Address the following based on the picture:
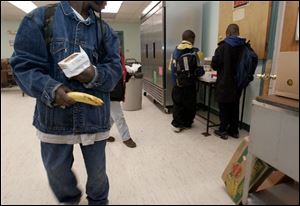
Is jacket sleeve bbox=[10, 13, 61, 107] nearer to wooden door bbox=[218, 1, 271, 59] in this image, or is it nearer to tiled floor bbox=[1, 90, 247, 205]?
tiled floor bbox=[1, 90, 247, 205]

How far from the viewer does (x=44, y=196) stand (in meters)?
1.07

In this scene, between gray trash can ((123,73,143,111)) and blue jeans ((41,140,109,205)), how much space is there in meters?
1.98

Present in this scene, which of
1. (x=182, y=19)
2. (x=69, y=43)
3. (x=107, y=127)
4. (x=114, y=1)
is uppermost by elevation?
(x=114, y=1)

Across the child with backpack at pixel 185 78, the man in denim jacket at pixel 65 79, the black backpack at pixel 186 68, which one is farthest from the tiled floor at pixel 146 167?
the black backpack at pixel 186 68

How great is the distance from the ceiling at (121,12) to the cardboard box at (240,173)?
345 centimetres

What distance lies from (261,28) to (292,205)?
1.54 meters

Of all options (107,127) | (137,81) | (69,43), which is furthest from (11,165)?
(137,81)

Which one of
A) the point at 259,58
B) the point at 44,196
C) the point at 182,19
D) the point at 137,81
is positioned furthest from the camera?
the point at 137,81

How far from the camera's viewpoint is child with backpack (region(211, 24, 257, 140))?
6.03 feet

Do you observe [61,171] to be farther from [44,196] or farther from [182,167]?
[182,167]

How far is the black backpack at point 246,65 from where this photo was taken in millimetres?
1847

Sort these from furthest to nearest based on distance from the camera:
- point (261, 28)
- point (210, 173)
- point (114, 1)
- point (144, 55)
Answer: point (114, 1) < point (144, 55) < point (261, 28) < point (210, 173)

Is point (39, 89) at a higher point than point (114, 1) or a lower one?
lower

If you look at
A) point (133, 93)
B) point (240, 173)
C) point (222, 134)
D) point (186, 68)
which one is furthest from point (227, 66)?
point (133, 93)
